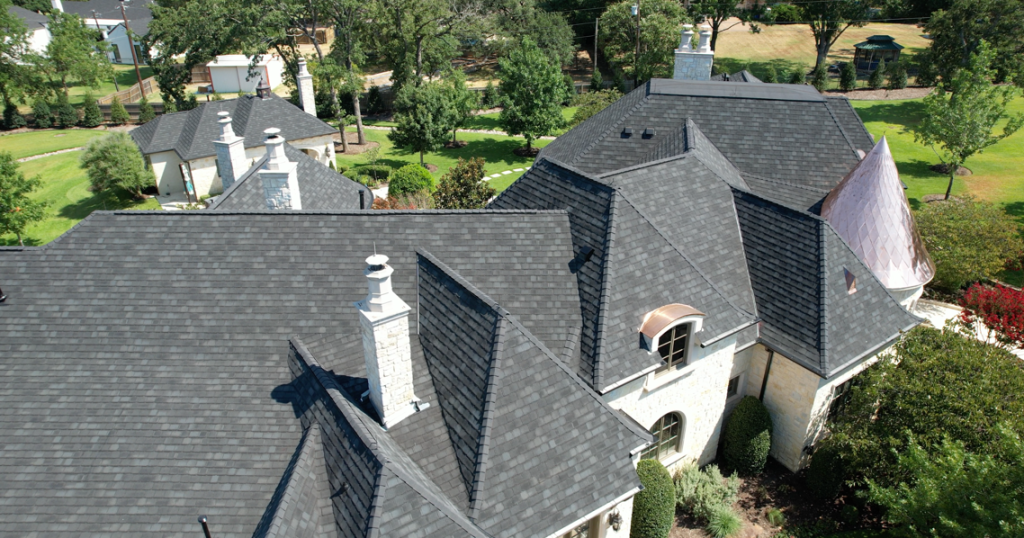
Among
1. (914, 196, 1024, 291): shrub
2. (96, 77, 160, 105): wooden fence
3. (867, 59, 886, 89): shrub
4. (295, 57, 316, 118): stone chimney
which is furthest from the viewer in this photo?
(96, 77, 160, 105): wooden fence

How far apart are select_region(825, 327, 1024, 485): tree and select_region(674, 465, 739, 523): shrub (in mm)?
3391

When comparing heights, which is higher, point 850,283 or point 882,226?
point 882,226

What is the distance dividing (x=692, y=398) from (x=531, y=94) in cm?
Answer: 3686

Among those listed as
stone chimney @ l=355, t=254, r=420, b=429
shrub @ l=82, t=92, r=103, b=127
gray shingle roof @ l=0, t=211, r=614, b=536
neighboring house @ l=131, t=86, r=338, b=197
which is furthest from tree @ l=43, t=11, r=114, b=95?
stone chimney @ l=355, t=254, r=420, b=429

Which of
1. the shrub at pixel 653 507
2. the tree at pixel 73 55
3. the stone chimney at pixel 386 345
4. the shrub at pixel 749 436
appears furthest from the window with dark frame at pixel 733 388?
the tree at pixel 73 55

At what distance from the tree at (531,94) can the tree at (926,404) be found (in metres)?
36.3

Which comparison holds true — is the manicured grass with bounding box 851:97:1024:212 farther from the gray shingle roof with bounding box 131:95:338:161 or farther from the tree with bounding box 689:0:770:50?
the gray shingle roof with bounding box 131:95:338:161

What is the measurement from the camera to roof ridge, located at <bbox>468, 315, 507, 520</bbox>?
41.9 feet

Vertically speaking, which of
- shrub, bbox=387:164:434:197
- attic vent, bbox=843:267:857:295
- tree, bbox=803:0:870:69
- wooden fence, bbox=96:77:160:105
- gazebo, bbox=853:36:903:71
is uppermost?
tree, bbox=803:0:870:69

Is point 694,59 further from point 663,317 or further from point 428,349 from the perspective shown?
point 428,349

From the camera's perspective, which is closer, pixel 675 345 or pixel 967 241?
pixel 675 345

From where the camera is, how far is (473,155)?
54.3 metres

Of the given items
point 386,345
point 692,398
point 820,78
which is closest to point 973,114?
point 820,78

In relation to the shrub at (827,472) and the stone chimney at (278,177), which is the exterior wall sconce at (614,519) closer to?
the shrub at (827,472)
